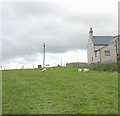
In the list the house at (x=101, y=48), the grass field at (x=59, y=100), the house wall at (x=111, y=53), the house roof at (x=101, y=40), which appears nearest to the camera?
the grass field at (x=59, y=100)

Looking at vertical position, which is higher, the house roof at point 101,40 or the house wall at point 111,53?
the house roof at point 101,40

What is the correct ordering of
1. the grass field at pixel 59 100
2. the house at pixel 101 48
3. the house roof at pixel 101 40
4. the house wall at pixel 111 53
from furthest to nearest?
the house roof at pixel 101 40
the house at pixel 101 48
the house wall at pixel 111 53
the grass field at pixel 59 100

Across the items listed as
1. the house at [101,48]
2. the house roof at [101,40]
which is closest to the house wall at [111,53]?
the house at [101,48]

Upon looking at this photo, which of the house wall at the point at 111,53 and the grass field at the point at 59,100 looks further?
the house wall at the point at 111,53

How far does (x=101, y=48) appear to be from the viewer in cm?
7944

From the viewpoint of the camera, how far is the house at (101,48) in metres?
74.4

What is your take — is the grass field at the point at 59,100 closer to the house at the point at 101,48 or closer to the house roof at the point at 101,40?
the house at the point at 101,48

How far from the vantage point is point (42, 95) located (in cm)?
1934

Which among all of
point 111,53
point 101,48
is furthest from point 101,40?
point 111,53

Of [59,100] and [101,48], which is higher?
[101,48]

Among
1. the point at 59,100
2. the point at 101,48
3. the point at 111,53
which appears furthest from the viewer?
the point at 101,48

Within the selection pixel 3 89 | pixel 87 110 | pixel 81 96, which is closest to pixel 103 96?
pixel 81 96

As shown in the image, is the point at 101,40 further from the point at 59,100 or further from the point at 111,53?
the point at 59,100

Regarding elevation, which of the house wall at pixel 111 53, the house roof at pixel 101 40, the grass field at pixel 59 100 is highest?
the house roof at pixel 101 40
